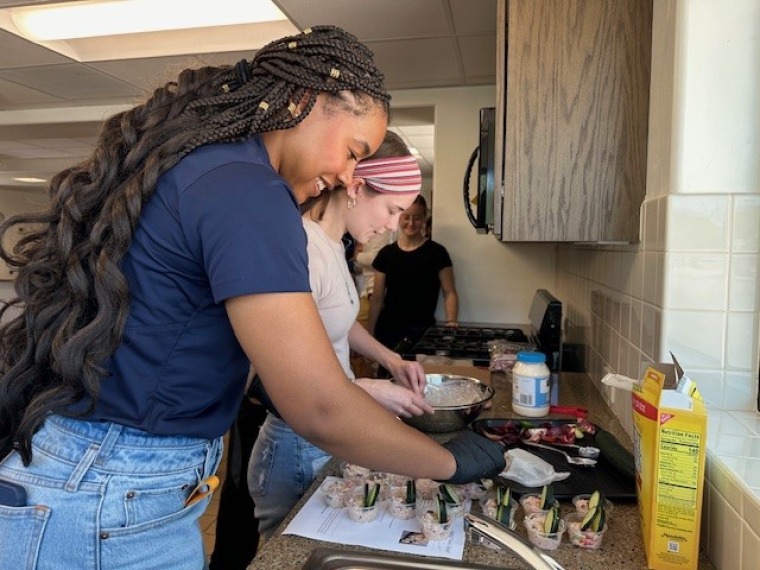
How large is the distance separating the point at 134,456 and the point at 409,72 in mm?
2652

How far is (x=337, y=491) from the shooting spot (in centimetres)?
94

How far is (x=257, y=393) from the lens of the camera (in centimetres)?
125

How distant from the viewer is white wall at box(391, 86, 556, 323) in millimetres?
3260

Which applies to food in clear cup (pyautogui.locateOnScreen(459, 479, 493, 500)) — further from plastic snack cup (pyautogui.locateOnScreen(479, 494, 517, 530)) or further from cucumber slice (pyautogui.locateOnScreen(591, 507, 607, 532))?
cucumber slice (pyautogui.locateOnScreen(591, 507, 607, 532))

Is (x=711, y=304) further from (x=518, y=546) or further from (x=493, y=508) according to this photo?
(x=518, y=546)

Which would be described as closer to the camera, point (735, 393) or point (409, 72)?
point (735, 393)

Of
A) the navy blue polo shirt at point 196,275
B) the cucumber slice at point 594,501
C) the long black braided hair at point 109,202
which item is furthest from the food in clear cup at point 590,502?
the long black braided hair at point 109,202

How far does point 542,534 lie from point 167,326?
23.6 inches

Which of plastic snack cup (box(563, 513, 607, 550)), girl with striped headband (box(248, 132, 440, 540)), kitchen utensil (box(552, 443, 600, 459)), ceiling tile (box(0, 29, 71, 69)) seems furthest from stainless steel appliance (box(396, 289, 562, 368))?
ceiling tile (box(0, 29, 71, 69))

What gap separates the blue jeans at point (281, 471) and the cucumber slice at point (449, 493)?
392mm

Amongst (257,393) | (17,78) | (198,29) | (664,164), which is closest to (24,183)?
(17,78)

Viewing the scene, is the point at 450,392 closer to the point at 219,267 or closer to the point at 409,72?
the point at 219,267

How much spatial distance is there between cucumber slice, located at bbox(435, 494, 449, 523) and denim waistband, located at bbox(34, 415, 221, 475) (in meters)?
0.38

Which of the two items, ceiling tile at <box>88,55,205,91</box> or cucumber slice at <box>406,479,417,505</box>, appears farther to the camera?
ceiling tile at <box>88,55,205,91</box>
